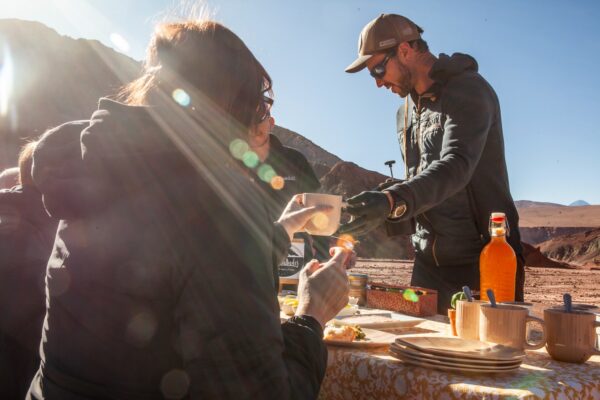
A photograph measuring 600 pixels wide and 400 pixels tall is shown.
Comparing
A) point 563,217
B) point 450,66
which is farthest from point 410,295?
point 563,217

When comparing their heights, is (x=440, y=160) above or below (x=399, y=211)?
above

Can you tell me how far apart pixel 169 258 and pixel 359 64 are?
2.21 metres

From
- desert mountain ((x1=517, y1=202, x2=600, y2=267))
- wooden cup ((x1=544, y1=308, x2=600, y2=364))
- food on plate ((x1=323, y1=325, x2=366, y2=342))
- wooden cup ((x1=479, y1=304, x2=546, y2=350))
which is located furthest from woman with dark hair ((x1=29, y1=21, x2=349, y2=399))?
desert mountain ((x1=517, y1=202, x2=600, y2=267))

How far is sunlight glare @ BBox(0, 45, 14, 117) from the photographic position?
3555 cm

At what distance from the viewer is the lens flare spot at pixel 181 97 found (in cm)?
104

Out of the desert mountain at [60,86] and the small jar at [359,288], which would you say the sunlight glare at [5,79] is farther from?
the small jar at [359,288]

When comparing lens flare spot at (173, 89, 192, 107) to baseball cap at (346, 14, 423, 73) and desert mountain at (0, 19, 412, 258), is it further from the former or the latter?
desert mountain at (0, 19, 412, 258)

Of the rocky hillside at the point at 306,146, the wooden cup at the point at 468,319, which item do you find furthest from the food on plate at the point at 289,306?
the rocky hillside at the point at 306,146

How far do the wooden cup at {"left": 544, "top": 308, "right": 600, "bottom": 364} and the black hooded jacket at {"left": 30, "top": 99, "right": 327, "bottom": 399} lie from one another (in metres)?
0.74

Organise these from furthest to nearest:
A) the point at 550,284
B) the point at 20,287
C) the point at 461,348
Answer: the point at 550,284
the point at 20,287
the point at 461,348

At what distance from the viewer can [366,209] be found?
195 centimetres

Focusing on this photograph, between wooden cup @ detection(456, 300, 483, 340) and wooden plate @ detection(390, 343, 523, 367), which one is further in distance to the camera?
wooden cup @ detection(456, 300, 483, 340)

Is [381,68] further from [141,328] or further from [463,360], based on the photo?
[141,328]

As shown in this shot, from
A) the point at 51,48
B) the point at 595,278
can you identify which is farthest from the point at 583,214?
the point at 51,48
